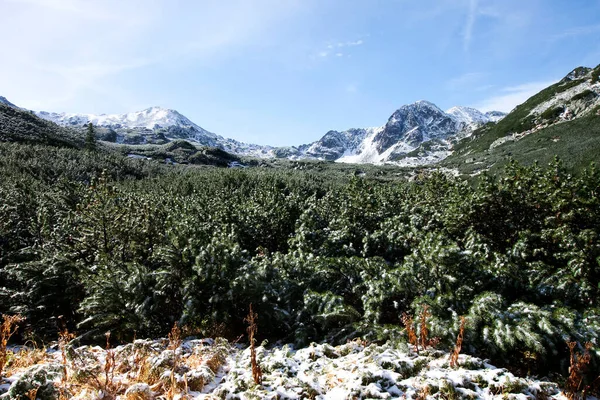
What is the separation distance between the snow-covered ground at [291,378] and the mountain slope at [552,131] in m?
47.1

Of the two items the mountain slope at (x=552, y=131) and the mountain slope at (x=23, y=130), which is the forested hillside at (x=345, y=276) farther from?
the mountain slope at (x=23, y=130)

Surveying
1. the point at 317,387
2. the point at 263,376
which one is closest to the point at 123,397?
the point at 263,376

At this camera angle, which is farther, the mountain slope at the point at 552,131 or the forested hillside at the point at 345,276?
the mountain slope at the point at 552,131

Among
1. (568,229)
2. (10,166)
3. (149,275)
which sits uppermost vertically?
(10,166)

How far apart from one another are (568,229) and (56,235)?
2400 centimetres

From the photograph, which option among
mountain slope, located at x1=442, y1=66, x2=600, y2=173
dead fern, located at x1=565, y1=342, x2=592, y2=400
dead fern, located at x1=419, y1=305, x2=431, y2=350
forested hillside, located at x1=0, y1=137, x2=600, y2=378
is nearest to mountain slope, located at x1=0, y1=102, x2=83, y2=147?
forested hillside, located at x1=0, y1=137, x2=600, y2=378

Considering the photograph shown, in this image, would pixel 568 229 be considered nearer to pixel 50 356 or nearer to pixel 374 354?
pixel 374 354

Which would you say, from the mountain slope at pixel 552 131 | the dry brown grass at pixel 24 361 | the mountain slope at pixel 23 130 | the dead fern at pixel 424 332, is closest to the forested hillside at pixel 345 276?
the dead fern at pixel 424 332

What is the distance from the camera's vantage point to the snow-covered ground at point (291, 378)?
632 centimetres

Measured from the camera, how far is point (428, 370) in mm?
7266

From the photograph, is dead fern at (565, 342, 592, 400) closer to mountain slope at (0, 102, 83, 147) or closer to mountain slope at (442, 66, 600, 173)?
mountain slope at (442, 66, 600, 173)

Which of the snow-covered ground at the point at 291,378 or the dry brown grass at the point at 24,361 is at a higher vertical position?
the snow-covered ground at the point at 291,378

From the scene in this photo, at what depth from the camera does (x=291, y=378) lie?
283 inches

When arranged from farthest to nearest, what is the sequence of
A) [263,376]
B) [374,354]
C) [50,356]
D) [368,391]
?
1. [50,356]
2. [374,354]
3. [263,376]
4. [368,391]
